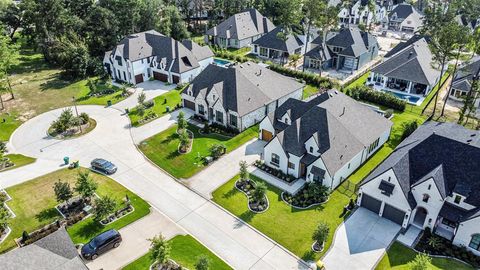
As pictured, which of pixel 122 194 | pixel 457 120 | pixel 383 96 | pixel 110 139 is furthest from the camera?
pixel 383 96

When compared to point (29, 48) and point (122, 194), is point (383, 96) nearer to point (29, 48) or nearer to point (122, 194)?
point (122, 194)

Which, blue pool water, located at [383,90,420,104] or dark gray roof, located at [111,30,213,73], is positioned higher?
dark gray roof, located at [111,30,213,73]

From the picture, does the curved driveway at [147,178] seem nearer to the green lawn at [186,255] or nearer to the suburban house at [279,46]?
the green lawn at [186,255]

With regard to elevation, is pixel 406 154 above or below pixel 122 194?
above

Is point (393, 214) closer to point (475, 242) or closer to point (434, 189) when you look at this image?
point (434, 189)

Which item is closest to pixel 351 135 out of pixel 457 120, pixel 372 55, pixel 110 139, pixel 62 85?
pixel 457 120

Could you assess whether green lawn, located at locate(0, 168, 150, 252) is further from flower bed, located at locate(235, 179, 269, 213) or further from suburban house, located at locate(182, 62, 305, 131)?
suburban house, located at locate(182, 62, 305, 131)

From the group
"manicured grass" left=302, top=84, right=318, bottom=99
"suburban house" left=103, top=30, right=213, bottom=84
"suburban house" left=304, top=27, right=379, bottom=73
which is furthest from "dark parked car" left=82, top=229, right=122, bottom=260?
"suburban house" left=304, top=27, right=379, bottom=73
